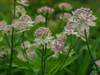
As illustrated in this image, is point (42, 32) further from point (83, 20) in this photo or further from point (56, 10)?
point (56, 10)

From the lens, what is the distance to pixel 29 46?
1.61m

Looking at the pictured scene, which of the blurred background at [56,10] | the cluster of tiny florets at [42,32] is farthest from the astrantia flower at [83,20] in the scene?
the blurred background at [56,10]

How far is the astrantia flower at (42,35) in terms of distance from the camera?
111 centimetres

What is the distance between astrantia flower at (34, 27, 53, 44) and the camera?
1.11 meters

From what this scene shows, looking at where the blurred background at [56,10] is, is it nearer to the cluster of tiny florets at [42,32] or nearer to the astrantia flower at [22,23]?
the astrantia flower at [22,23]

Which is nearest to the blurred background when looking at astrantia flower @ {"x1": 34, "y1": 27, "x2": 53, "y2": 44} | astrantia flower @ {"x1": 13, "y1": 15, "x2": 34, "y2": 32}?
astrantia flower @ {"x1": 13, "y1": 15, "x2": 34, "y2": 32}

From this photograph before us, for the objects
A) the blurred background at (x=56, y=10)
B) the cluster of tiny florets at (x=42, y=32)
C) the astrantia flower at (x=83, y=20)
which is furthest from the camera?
the blurred background at (x=56, y=10)

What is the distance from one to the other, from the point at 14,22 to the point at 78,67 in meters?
0.86

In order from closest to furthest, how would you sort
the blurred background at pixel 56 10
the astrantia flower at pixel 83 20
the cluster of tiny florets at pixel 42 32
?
the astrantia flower at pixel 83 20, the cluster of tiny florets at pixel 42 32, the blurred background at pixel 56 10

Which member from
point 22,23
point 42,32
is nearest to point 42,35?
point 42,32

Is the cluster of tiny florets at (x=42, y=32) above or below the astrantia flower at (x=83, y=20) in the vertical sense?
below

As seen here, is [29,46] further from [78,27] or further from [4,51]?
[78,27]

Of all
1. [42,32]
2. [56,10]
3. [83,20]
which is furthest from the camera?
[56,10]

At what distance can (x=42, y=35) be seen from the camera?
1123mm
